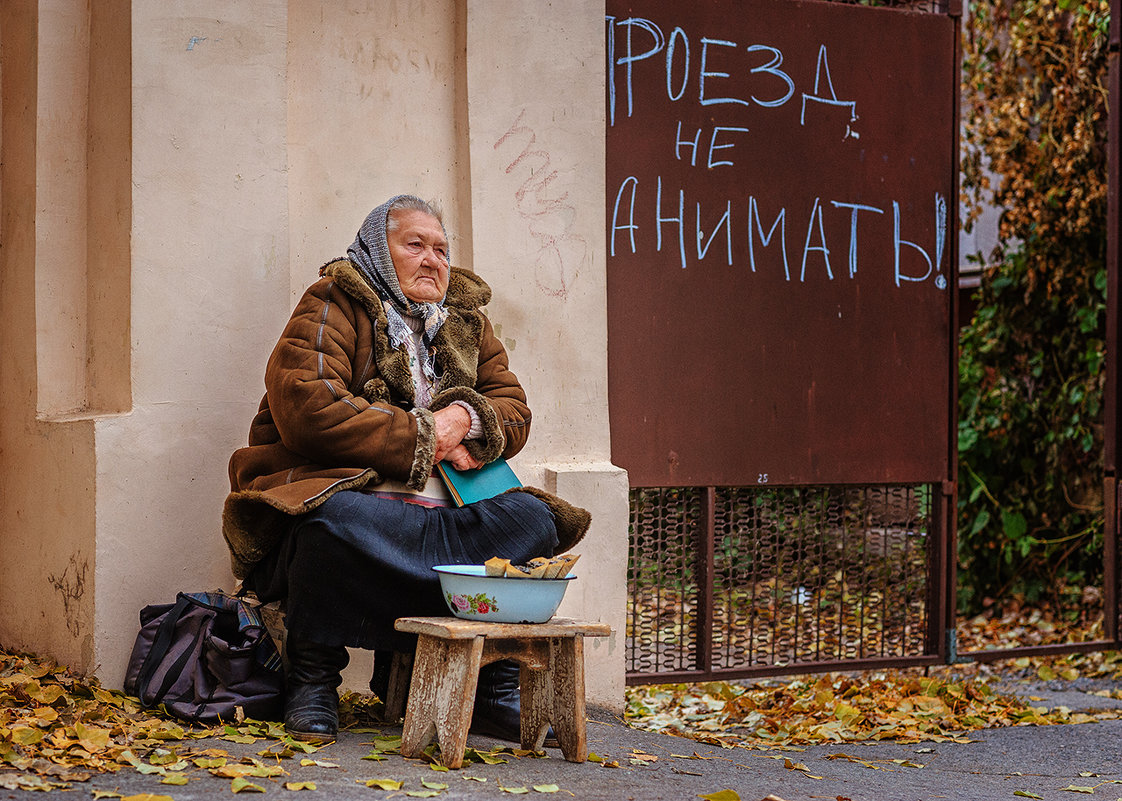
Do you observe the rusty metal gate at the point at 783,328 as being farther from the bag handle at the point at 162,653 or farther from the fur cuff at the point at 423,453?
the bag handle at the point at 162,653

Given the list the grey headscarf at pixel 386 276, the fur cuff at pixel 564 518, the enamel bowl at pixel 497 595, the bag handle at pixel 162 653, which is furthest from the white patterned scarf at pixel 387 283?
the bag handle at pixel 162 653

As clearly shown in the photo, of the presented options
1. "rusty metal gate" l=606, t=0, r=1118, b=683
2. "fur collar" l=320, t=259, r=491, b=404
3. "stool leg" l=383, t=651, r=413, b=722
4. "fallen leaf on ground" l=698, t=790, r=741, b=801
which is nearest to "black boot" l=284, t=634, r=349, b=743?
"stool leg" l=383, t=651, r=413, b=722

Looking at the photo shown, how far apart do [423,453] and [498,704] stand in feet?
2.69

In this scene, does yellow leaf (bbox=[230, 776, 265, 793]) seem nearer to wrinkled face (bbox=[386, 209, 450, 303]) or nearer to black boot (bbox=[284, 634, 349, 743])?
black boot (bbox=[284, 634, 349, 743])

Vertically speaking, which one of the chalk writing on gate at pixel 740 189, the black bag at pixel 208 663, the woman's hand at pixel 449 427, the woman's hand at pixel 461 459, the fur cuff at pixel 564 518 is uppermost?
the chalk writing on gate at pixel 740 189

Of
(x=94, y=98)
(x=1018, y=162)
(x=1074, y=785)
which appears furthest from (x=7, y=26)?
(x=1018, y=162)

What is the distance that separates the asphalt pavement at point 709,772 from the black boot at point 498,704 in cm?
6

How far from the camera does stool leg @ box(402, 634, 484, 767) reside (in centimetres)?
331

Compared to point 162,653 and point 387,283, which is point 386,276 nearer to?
point 387,283

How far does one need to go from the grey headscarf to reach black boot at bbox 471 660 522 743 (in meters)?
0.95

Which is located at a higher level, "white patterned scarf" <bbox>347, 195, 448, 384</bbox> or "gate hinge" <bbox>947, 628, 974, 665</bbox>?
"white patterned scarf" <bbox>347, 195, 448, 384</bbox>

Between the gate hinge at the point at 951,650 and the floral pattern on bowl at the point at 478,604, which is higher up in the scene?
the floral pattern on bowl at the point at 478,604

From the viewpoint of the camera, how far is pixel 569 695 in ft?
11.6

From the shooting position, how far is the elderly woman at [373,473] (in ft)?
11.6
